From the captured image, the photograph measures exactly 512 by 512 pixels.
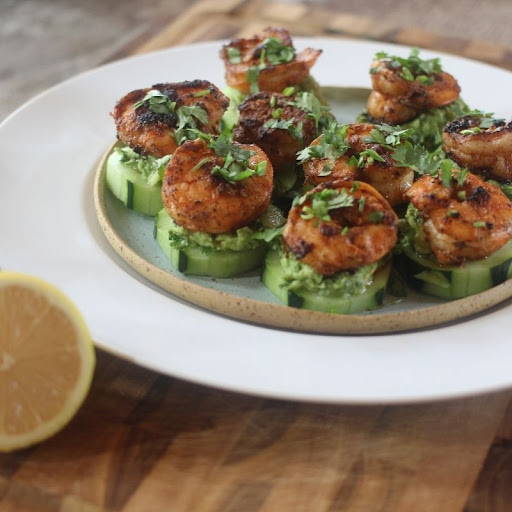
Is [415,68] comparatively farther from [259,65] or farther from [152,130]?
[152,130]

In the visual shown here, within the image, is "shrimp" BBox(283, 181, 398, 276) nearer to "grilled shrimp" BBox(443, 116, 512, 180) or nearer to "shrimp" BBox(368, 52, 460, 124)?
"grilled shrimp" BBox(443, 116, 512, 180)

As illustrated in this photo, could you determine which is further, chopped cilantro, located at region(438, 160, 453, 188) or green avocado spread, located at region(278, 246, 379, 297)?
chopped cilantro, located at region(438, 160, 453, 188)

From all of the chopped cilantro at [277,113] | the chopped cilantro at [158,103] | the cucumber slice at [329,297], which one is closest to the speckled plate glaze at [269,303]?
the cucumber slice at [329,297]

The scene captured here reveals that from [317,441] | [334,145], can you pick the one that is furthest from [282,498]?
[334,145]

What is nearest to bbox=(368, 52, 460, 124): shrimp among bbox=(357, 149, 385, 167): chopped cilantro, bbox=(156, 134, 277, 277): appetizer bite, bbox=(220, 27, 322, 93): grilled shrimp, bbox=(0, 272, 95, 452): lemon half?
bbox=(220, 27, 322, 93): grilled shrimp

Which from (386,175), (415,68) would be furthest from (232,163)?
(415,68)

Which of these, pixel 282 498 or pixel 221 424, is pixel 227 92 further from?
pixel 282 498
